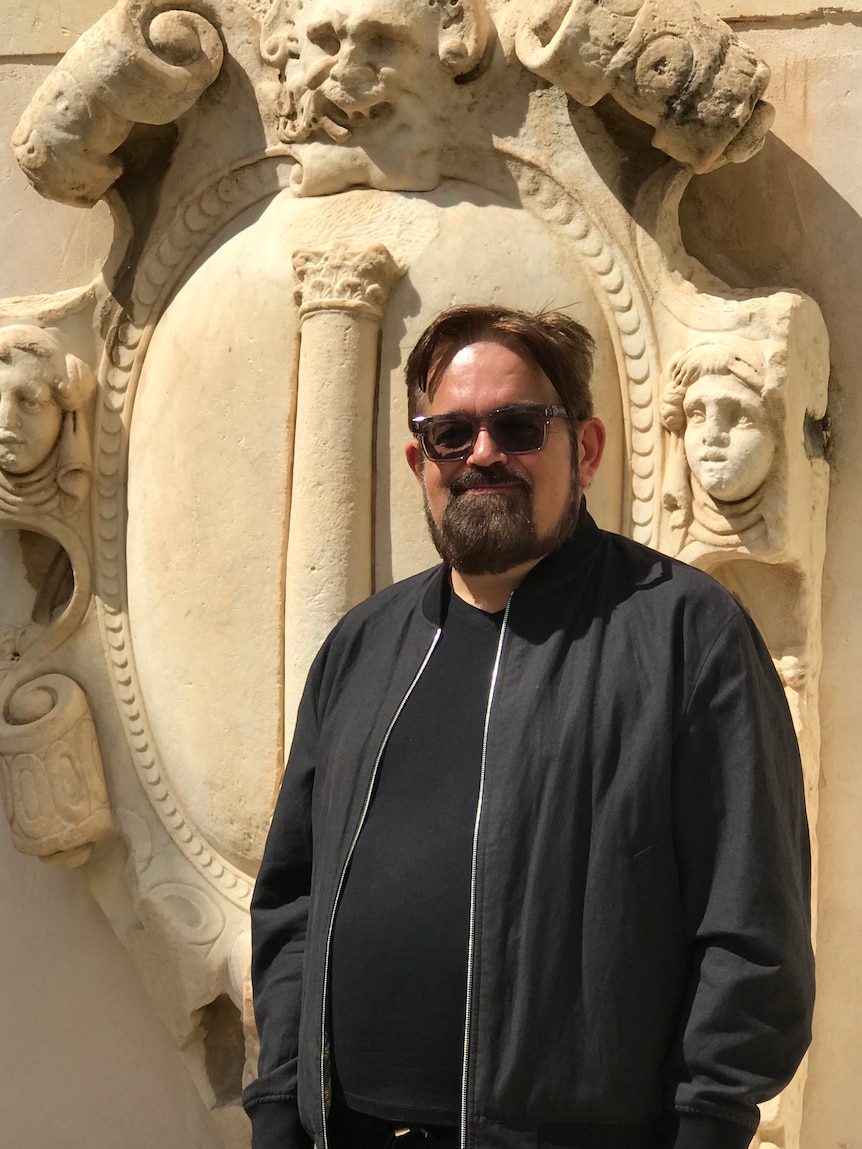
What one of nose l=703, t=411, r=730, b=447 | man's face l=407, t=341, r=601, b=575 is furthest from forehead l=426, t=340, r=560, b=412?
nose l=703, t=411, r=730, b=447

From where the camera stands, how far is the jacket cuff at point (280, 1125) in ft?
5.76

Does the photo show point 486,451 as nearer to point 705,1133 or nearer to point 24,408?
point 705,1133

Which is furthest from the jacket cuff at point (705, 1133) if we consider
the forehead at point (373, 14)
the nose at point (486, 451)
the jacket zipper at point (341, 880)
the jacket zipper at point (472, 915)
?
the forehead at point (373, 14)

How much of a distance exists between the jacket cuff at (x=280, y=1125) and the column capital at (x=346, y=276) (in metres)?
1.26

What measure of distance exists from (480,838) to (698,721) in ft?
0.86

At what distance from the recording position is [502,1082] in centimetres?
149

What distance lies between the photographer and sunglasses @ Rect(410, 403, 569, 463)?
1.72 meters

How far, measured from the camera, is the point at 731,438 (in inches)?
89.4

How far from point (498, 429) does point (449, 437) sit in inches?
2.5

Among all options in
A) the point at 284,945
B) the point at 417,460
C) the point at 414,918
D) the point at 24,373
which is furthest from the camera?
the point at 24,373

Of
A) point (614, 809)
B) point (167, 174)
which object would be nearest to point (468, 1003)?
point (614, 809)

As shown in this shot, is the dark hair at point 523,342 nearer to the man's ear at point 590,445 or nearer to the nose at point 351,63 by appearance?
the man's ear at point 590,445

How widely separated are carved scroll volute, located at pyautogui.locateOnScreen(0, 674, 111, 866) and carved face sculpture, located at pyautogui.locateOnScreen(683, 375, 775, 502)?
1218mm

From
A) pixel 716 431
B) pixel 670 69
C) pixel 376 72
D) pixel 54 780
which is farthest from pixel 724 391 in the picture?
pixel 54 780
